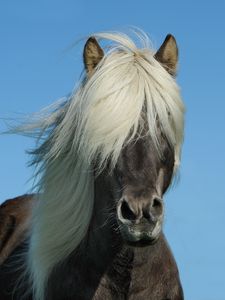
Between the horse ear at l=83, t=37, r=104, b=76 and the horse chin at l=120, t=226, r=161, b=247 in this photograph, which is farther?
the horse ear at l=83, t=37, r=104, b=76

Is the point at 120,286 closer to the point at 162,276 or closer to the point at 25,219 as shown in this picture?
the point at 162,276

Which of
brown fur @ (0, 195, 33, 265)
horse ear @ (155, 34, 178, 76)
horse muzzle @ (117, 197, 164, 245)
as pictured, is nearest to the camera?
horse muzzle @ (117, 197, 164, 245)

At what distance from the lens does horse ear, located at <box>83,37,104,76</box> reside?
22.5ft

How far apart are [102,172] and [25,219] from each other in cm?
277

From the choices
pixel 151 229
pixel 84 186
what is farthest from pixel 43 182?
pixel 151 229

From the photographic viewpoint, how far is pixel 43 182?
706 cm

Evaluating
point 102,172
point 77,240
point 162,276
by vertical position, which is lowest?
point 162,276

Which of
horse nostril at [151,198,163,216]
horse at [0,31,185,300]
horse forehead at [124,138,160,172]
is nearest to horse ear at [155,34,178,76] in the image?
horse at [0,31,185,300]

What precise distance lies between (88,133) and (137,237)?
1.08 meters

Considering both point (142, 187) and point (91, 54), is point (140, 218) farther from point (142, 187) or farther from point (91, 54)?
point (91, 54)

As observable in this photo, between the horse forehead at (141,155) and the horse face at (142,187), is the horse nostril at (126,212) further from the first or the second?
the horse forehead at (141,155)

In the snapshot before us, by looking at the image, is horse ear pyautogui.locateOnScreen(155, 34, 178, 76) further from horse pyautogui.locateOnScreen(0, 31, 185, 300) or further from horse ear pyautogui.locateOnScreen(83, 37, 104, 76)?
horse ear pyautogui.locateOnScreen(83, 37, 104, 76)

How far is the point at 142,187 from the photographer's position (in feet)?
19.5

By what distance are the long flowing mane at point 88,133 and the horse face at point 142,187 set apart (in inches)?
3.8
